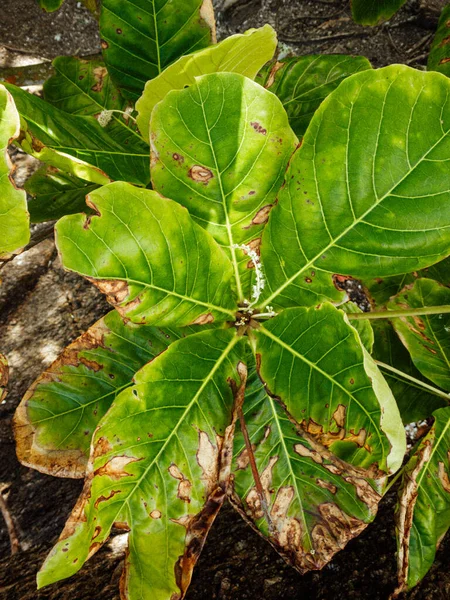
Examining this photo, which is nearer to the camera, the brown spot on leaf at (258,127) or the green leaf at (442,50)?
the brown spot on leaf at (258,127)

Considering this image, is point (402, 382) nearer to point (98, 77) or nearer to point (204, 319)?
point (204, 319)

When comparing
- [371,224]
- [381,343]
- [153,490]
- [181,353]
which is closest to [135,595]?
[153,490]

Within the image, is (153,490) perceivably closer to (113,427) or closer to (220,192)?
(113,427)

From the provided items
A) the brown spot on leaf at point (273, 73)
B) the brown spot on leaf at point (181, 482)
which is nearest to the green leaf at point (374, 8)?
the brown spot on leaf at point (273, 73)

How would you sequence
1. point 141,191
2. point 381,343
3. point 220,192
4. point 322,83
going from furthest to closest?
point 381,343
point 322,83
point 220,192
point 141,191

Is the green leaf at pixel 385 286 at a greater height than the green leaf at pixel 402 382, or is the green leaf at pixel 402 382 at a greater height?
the green leaf at pixel 385 286

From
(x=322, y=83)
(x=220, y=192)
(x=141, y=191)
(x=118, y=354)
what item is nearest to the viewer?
(x=141, y=191)

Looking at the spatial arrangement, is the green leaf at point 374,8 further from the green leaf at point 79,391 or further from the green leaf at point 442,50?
the green leaf at point 79,391
